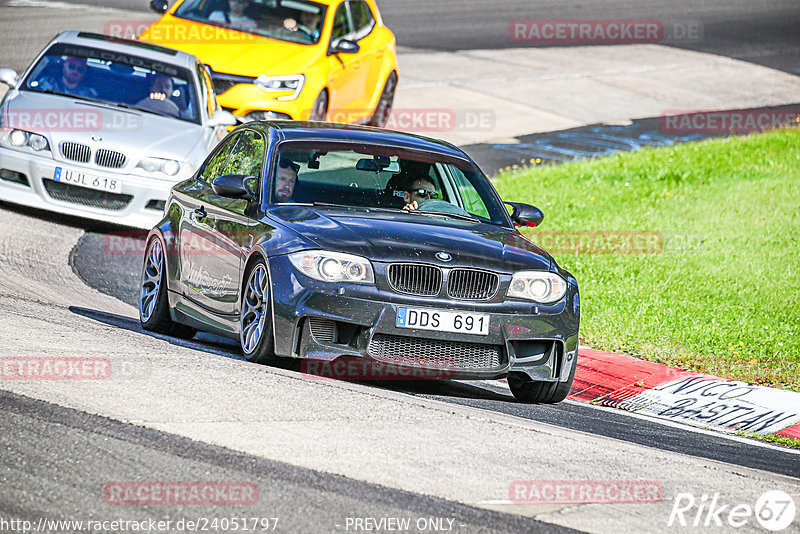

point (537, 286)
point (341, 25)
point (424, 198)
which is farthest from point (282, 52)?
point (537, 286)

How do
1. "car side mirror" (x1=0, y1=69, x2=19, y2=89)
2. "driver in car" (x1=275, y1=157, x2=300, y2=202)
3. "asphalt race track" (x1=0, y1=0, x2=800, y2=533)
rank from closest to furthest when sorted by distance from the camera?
"asphalt race track" (x1=0, y1=0, x2=800, y2=533) < "driver in car" (x1=275, y1=157, x2=300, y2=202) < "car side mirror" (x1=0, y1=69, x2=19, y2=89)

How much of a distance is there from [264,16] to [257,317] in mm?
9831

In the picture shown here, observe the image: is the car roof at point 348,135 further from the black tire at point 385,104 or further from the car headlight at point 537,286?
the black tire at point 385,104

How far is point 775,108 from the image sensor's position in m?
25.2

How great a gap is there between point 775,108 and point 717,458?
18821mm

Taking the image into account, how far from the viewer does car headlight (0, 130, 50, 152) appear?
13.1 m

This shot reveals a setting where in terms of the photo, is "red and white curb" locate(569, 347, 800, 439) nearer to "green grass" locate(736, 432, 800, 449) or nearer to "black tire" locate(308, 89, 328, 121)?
"green grass" locate(736, 432, 800, 449)

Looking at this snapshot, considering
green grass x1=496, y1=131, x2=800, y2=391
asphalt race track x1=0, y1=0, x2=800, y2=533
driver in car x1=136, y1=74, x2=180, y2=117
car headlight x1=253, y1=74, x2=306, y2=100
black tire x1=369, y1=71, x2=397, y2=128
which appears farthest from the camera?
black tire x1=369, y1=71, x2=397, y2=128

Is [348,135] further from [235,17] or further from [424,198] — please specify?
[235,17]

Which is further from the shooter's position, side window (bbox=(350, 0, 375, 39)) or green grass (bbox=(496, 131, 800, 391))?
side window (bbox=(350, 0, 375, 39))

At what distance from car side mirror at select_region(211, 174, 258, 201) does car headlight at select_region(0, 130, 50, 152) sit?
194 inches

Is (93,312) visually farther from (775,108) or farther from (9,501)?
(775,108)

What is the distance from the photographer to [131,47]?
14609 mm

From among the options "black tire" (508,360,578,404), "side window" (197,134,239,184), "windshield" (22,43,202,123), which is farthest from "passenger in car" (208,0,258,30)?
"black tire" (508,360,578,404)
